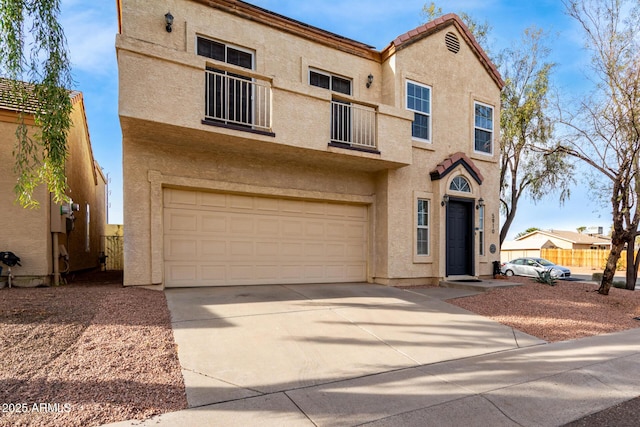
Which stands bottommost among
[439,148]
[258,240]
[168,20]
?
[258,240]

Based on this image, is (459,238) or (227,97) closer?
(227,97)

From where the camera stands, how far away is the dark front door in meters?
11.9

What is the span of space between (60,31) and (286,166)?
547cm

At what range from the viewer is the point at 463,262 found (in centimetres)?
1219

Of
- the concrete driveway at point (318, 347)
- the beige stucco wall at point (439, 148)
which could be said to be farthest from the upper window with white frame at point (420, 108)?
the concrete driveway at point (318, 347)

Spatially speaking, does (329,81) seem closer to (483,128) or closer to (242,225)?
(242,225)

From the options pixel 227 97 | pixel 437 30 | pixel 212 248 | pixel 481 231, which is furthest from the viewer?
pixel 481 231

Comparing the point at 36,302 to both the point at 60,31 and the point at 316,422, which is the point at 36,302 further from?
the point at 316,422

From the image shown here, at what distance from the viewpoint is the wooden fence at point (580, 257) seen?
1322 inches

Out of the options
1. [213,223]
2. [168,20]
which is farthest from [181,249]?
[168,20]

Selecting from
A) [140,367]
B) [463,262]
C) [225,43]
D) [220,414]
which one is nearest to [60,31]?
A: [225,43]

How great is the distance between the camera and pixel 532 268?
2266 centimetres

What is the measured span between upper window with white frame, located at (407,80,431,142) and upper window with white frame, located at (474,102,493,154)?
2.26 metres

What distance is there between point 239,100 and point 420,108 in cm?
580
